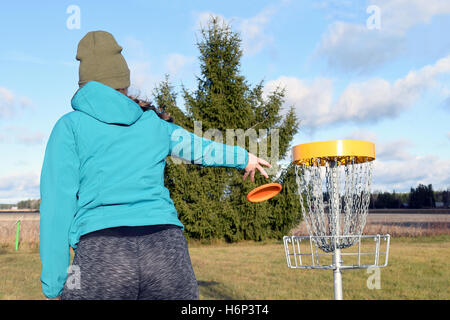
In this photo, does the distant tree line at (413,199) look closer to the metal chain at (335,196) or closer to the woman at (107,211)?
the metal chain at (335,196)

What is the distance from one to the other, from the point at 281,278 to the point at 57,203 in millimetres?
6849

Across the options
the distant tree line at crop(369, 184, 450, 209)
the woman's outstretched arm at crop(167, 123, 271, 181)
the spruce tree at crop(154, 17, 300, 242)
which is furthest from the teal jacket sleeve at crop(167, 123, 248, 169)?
the distant tree line at crop(369, 184, 450, 209)

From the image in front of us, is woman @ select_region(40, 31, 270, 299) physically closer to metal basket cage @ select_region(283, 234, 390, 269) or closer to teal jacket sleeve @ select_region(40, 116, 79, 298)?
teal jacket sleeve @ select_region(40, 116, 79, 298)

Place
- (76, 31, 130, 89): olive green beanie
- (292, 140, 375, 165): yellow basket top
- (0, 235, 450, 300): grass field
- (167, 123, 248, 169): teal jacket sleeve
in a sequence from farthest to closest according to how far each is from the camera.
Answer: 1. (0, 235, 450, 300): grass field
2. (292, 140, 375, 165): yellow basket top
3. (167, 123, 248, 169): teal jacket sleeve
4. (76, 31, 130, 89): olive green beanie

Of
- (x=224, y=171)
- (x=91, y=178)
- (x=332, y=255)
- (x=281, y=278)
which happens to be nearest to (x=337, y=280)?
(x=332, y=255)

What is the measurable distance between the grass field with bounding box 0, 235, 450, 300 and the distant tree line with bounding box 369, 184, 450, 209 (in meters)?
41.4

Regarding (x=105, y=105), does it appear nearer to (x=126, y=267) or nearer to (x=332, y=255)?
(x=126, y=267)

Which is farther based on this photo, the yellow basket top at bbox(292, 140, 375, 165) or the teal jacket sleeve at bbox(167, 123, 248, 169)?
the yellow basket top at bbox(292, 140, 375, 165)

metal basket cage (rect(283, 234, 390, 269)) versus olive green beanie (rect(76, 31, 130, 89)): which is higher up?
olive green beanie (rect(76, 31, 130, 89))

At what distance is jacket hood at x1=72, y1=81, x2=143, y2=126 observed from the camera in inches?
66.1

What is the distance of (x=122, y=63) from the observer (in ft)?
6.24

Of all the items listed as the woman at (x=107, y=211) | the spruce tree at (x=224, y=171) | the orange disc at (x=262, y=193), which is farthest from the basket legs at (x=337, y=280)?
the spruce tree at (x=224, y=171)
